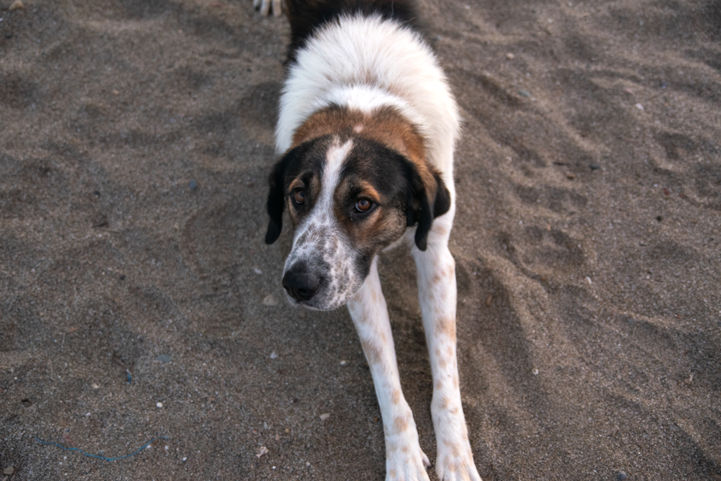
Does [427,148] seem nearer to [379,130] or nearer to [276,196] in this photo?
[379,130]

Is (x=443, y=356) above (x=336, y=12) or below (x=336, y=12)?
below

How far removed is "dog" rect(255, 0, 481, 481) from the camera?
7.29 feet

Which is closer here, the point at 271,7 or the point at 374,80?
the point at 374,80

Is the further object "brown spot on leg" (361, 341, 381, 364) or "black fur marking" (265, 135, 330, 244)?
"brown spot on leg" (361, 341, 381, 364)

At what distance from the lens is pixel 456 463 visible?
2381 millimetres

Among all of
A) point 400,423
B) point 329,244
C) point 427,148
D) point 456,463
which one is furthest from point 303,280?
point 456,463

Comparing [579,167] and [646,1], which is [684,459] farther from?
[646,1]

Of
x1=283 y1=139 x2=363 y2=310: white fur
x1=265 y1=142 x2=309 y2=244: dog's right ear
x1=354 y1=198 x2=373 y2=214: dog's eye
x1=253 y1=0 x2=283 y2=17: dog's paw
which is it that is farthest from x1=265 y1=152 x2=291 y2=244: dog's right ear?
x1=253 y1=0 x2=283 y2=17: dog's paw

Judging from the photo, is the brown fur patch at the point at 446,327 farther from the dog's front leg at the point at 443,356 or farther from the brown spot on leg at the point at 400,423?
the brown spot on leg at the point at 400,423

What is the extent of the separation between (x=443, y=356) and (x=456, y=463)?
47 cm

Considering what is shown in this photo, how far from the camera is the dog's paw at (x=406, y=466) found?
236cm

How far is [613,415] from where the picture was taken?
8.34 feet

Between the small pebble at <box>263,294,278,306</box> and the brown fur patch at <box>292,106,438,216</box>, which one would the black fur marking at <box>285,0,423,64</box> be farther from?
the small pebble at <box>263,294,278,306</box>

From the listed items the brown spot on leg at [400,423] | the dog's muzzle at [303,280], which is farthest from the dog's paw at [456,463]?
the dog's muzzle at [303,280]
